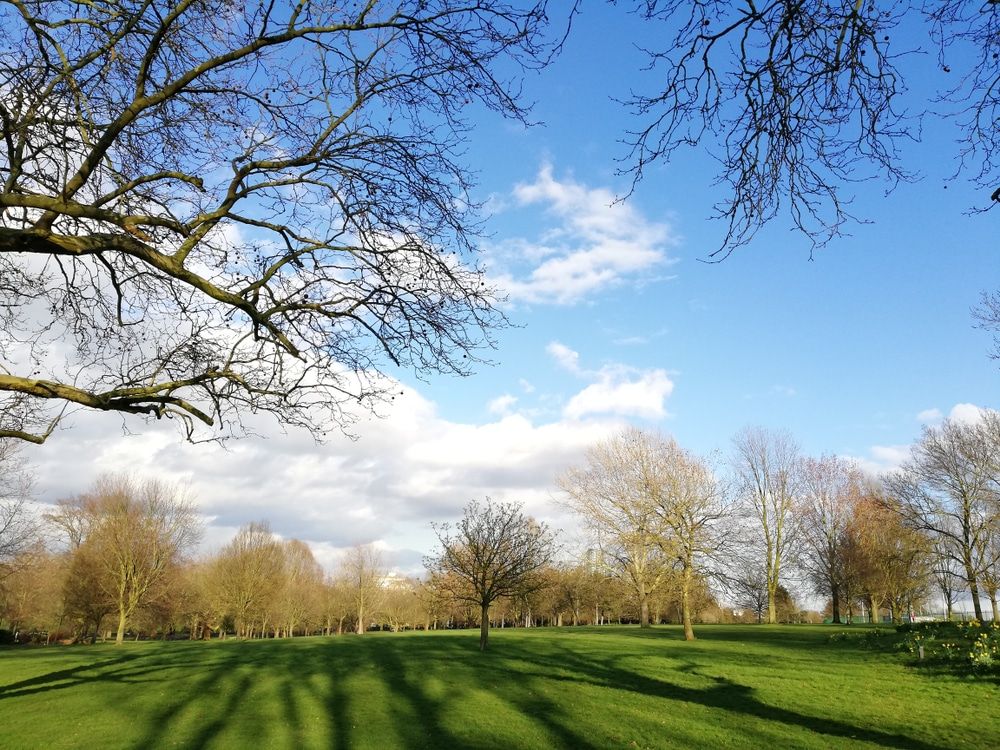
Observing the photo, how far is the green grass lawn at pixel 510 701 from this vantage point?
12062 millimetres

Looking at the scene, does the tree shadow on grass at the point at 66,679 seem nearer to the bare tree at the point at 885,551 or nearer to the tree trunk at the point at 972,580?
the bare tree at the point at 885,551

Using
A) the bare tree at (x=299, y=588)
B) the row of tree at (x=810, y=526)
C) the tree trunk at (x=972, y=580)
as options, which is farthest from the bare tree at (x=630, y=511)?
the bare tree at (x=299, y=588)

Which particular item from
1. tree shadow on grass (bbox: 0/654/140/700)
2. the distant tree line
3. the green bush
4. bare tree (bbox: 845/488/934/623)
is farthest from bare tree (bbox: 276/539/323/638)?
the green bush

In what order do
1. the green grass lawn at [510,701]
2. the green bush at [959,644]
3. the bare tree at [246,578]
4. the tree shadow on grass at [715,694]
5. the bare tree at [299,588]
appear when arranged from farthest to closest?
the bare tree at [299,588] < the bare tree at [246,578] < the green bush at [959,644] < the green grass lawn at [510,701] < the tree shadow on grass at [715,694]

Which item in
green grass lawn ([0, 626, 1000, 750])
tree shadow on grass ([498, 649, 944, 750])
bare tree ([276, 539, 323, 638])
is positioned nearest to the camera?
tree shadow on grass ([498, 649, 944, 750])

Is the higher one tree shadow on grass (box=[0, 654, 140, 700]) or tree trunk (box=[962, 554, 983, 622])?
tree trunk (box=[962, 554, 983, 622])

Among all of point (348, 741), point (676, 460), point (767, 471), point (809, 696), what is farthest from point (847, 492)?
point (348, 741)

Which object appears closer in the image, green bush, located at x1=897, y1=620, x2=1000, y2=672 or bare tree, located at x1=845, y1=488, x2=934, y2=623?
green bush, located at x1=897, y1=620, x2=1000, y2=672

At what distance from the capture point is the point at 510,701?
15641mm

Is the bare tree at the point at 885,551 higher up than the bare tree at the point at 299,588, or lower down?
higher up

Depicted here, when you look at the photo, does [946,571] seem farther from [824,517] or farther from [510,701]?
[510,701]

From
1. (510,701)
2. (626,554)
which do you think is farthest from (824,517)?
(510,701)

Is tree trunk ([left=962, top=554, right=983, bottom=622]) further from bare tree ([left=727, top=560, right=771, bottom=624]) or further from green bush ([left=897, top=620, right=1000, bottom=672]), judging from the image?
green bush ([left=897, top=620, right=1000, bottom=672])

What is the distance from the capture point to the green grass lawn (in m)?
12.1
